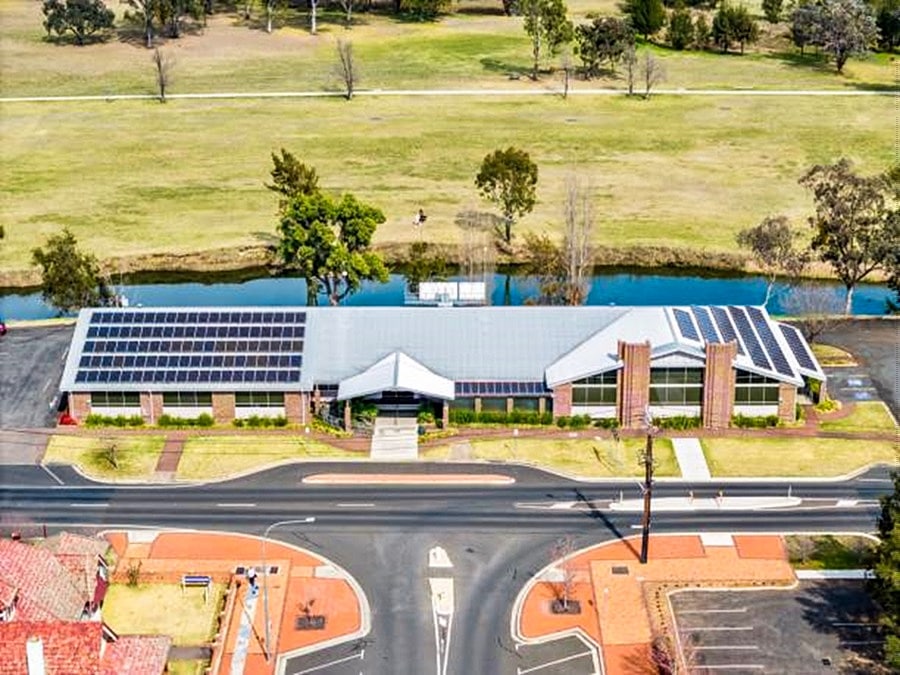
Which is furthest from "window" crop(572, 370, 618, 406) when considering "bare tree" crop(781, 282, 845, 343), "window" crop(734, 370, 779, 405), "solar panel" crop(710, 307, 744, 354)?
"bare tree" crop(781, 282, 845, 343)

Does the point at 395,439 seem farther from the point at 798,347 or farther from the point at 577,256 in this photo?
the point at 798,347

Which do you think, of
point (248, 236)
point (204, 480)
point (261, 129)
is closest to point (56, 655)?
point (204, 480)

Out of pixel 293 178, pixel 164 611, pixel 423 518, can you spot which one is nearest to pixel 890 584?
pixel 423 518

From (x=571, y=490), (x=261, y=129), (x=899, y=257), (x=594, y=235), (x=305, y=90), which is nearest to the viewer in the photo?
(x=571, y=490)

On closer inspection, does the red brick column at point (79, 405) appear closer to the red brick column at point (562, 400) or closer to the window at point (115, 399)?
the window at point (115, 399)

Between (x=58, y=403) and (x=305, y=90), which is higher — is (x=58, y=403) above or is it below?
below

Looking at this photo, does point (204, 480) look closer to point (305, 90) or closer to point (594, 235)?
point (594, 235)
